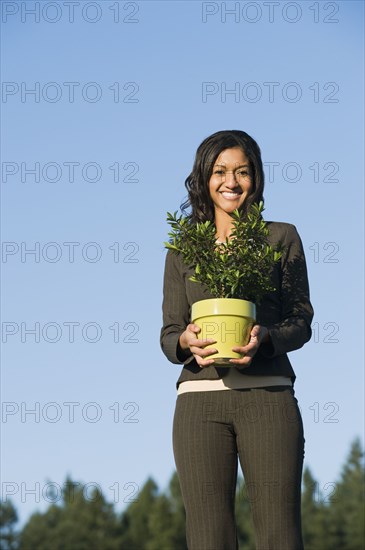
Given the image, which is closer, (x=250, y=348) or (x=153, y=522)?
(x=250, y=348)

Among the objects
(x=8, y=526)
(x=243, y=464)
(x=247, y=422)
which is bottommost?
(x=8, y=526)

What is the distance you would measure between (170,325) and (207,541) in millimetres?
1198

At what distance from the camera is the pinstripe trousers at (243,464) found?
515 cm

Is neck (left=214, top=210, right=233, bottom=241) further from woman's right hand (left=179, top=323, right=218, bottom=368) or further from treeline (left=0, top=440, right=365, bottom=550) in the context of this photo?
treeline (left=0, top=440, right=365, bottom=550)

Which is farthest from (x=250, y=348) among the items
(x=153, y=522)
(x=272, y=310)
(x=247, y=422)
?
(x=153, y=522)

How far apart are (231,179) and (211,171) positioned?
0.13m

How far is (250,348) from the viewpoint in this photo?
5.12 metres

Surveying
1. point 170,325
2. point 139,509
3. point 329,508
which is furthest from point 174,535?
point 170,325

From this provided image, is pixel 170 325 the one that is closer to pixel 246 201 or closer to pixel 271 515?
pixel 246 201

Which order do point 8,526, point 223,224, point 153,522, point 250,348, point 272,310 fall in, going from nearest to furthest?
point 250,348, point 272,310, point 223,224, point 153,522, point 8,526

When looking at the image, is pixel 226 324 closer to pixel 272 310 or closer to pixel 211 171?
pixel 272 310

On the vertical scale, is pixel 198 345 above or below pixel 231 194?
below

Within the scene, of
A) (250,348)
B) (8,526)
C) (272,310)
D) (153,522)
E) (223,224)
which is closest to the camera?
(250,348)

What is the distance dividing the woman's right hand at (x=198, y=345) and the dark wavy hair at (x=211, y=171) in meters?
0.82
